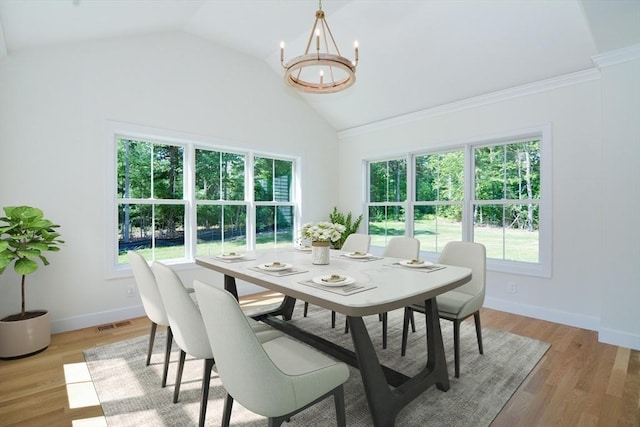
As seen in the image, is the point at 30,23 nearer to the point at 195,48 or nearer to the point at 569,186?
the point at 195,48

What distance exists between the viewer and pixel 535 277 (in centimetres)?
365

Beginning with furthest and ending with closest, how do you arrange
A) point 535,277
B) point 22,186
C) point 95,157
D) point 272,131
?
point 272,131, point 535,277, point 95,157, point 22,186

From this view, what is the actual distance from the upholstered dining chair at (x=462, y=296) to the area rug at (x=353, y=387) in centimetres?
18

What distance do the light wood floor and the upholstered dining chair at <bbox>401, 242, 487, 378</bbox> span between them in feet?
1.62

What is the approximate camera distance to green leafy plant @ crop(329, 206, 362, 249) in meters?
5.43

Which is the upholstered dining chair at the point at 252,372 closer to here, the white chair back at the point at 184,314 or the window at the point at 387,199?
the white chair back at the point at 184,314

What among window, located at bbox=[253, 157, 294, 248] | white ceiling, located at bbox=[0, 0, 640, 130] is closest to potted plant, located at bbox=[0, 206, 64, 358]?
white ceiling, located at bbox=[0, 0, 640, 130]

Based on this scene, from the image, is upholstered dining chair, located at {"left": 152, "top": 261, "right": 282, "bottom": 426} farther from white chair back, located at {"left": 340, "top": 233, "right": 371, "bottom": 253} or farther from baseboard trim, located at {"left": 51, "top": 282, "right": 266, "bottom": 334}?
baseboard trim, located at {"left": 51, "top": 282, "right": 266, "bottom": 334}

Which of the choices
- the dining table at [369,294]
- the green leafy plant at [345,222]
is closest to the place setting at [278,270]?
the dining table at [369,294]

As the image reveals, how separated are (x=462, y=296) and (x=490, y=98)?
Result: 2.70 m

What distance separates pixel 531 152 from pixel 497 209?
0.78m

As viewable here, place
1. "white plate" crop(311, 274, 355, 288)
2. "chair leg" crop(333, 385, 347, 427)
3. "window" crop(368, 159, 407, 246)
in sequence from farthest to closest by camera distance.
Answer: "window" crop(368, 159, 407, 246)
"white plate" crop(311, 274, 355, 288)
"chair leg" crop(333, 385, 347, 427)

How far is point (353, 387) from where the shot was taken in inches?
86.9

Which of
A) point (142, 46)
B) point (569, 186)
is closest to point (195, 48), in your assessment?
point (142, 46)
